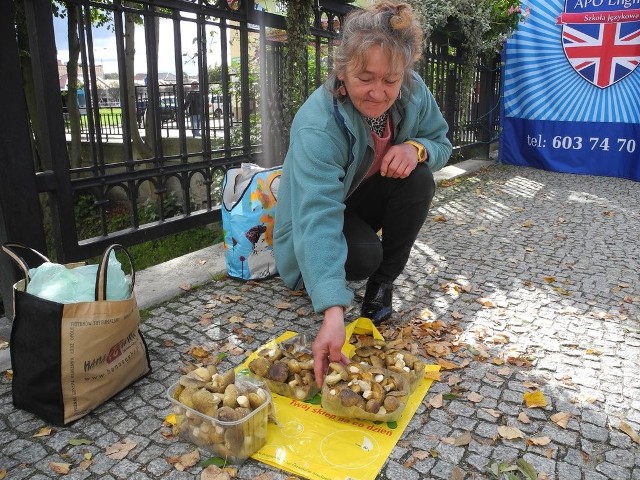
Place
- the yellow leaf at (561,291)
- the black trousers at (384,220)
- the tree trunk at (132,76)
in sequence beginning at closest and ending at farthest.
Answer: the black trousers at (384,220) → the yellow leaf at (561,291) → the tree trunk at (132,76)

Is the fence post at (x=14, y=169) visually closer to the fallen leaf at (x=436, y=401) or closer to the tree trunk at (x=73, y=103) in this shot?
the tree trunk at (x=73, y=103)

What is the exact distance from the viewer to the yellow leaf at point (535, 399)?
211 cm

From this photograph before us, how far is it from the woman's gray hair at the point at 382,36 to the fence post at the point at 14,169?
1509 mm

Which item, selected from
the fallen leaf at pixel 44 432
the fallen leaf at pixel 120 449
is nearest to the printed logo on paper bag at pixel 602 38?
the fallen leaf at pixel 120 449

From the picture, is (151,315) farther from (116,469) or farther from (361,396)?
(361,396)

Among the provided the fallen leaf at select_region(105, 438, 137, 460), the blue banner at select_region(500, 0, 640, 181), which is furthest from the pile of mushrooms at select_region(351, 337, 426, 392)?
the blue banner at select_region(500, 0, 640, 181)

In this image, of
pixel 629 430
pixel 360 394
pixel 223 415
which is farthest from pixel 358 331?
pixel 629 430

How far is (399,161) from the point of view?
245cm

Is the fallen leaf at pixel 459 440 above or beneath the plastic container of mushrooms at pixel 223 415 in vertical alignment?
beneath

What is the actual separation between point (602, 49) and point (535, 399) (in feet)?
21.4

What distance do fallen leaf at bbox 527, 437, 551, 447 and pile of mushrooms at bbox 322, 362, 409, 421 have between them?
1.51ft

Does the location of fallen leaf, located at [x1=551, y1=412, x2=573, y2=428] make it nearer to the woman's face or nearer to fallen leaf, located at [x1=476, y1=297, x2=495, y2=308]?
fallen leaf, located at [x1=476, y1=297, x2=495, y2=308]

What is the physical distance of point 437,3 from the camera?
23.1 feet

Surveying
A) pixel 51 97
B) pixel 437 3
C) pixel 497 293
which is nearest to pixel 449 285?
pixel 497 293
